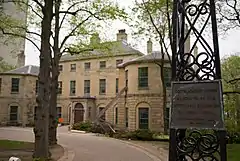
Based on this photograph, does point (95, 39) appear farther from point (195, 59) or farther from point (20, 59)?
point (20, 59)

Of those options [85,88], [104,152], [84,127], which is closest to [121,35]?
[85,88]

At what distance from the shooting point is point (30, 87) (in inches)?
1538

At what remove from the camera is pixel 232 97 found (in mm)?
25391

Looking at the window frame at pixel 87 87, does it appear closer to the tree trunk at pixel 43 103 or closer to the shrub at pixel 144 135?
the shrub at pixel 144 135

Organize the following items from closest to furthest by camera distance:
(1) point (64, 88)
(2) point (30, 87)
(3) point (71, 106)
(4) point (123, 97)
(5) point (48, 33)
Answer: (5) point (48, 33) < (4) point (123, 97) < (3) point (71, 106) < (2) point (30, 87) < (1) point (64, 88)

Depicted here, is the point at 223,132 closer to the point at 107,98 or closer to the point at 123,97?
the point at 123,97

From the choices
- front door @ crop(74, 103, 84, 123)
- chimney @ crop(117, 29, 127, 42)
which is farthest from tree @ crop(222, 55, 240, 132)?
front door @ crop(74, 103, 84, 123)

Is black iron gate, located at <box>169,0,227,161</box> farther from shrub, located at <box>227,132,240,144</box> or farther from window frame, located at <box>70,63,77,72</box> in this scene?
window frame, located at <box>70,63,77,72</box>

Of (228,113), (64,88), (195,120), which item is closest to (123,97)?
(228,113)

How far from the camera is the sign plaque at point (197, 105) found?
5.15m

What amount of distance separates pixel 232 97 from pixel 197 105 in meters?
22.0

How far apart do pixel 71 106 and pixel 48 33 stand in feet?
85.3

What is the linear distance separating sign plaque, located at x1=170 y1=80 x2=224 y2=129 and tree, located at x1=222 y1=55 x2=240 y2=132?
785 cm

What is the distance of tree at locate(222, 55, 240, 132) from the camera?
19.2m
